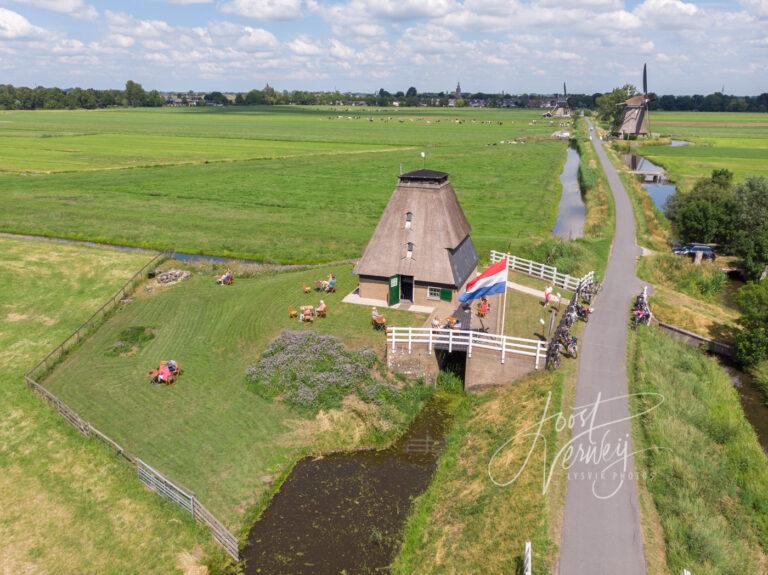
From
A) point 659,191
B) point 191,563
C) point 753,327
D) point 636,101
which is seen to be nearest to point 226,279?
point 191,563

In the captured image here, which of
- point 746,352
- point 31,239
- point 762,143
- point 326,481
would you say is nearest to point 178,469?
point 326,481

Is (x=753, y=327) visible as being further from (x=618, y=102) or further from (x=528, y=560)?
(x=618, y=102)

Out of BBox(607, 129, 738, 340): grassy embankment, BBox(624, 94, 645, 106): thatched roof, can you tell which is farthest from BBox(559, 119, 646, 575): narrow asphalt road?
BBox(624, 94, 645, 106): thatched roof

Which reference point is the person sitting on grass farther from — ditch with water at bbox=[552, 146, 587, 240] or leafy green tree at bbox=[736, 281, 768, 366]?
ditch with water at bbox=[552, 146, 587, 240]

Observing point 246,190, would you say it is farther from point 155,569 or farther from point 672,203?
point 155,569

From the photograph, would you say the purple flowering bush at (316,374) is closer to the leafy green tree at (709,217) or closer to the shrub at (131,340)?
the shrub at (131,340)

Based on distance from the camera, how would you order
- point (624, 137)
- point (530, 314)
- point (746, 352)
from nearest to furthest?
point (746, 352) → point (530, 314) → point (624, 137)
